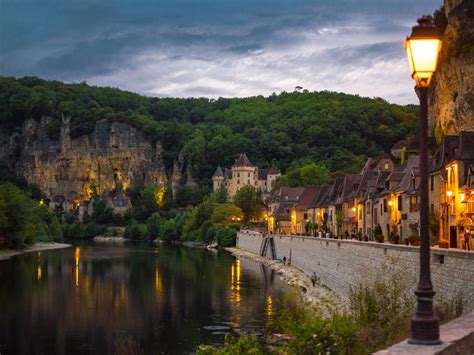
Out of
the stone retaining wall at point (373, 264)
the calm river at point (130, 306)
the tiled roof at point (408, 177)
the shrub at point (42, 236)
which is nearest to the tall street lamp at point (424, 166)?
the stone retaining wall at point (373, 264)

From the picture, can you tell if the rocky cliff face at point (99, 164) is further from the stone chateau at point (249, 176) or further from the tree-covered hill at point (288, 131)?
the stone chateau at point (249, 176)

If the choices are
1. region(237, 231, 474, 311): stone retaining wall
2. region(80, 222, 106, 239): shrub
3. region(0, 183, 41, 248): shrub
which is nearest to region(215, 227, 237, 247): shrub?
region(0, 183, 41, 248): shrub

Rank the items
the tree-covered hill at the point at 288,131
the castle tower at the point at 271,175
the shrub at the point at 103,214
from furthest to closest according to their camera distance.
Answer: the shrub at the point at 103,214, the tree-covered hill at the point at 288,131, the castle tower at the point at 271,175

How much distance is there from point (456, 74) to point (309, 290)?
896 inches

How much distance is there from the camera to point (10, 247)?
8081cm

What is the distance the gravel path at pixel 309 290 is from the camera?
2750cm

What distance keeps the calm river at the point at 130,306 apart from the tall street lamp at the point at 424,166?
15.3 metres

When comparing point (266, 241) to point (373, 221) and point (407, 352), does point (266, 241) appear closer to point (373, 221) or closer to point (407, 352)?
point (373, 221)

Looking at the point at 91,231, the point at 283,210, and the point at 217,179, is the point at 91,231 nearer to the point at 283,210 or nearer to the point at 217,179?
the point at 217,179

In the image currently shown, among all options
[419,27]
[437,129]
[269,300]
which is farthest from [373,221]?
[419,27]

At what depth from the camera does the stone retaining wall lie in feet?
55.4

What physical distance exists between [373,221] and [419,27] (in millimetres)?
41147

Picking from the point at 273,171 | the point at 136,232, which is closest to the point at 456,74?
the point at 273,171

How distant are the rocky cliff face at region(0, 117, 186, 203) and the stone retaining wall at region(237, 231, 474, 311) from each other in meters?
131
